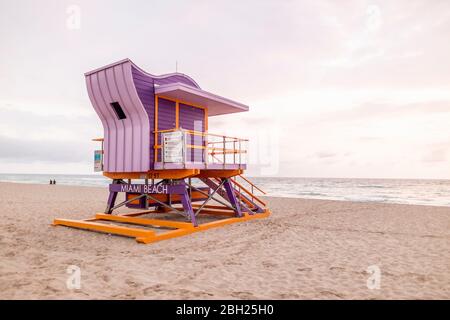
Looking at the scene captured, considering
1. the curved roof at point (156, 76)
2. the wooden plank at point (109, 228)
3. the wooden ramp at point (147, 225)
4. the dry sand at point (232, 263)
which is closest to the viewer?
the dry sand at point (232, 263)

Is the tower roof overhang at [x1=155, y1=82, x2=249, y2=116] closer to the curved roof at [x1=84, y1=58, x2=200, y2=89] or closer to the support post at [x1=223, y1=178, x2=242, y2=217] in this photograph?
the curved roof at [x1=84, y1=58, x2=200, y2=89]

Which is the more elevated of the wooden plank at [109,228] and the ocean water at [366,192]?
the wooden plank at [109,228]

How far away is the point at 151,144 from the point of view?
1093 centimetres

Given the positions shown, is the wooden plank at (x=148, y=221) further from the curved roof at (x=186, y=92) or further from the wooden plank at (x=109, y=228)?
the curved roof at (x=186, y=92)

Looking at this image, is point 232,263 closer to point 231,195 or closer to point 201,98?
point 231,195

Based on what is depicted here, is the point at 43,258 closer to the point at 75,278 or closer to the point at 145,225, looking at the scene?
the point at 75,278

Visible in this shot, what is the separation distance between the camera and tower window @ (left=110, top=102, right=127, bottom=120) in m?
11.2

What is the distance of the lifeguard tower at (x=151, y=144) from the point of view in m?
10.4

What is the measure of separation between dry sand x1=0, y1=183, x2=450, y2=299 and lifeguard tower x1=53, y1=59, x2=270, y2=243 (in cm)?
129

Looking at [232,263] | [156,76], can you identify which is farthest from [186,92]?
[232,263]

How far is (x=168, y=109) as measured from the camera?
1182 cm

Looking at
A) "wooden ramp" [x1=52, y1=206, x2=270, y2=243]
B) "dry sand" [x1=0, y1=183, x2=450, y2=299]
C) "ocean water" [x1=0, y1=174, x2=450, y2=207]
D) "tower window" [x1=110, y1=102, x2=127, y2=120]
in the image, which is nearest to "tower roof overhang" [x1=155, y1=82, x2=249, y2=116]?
"tower window" [x1=110, y1=102, x2=127, y2=120]

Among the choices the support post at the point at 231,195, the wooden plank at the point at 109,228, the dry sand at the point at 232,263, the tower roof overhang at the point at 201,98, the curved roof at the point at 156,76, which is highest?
the curved roof at the point at 156,76

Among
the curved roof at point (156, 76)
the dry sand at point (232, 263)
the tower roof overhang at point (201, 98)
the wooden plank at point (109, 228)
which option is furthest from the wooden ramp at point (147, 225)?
the curved roof at point (156, 76)
